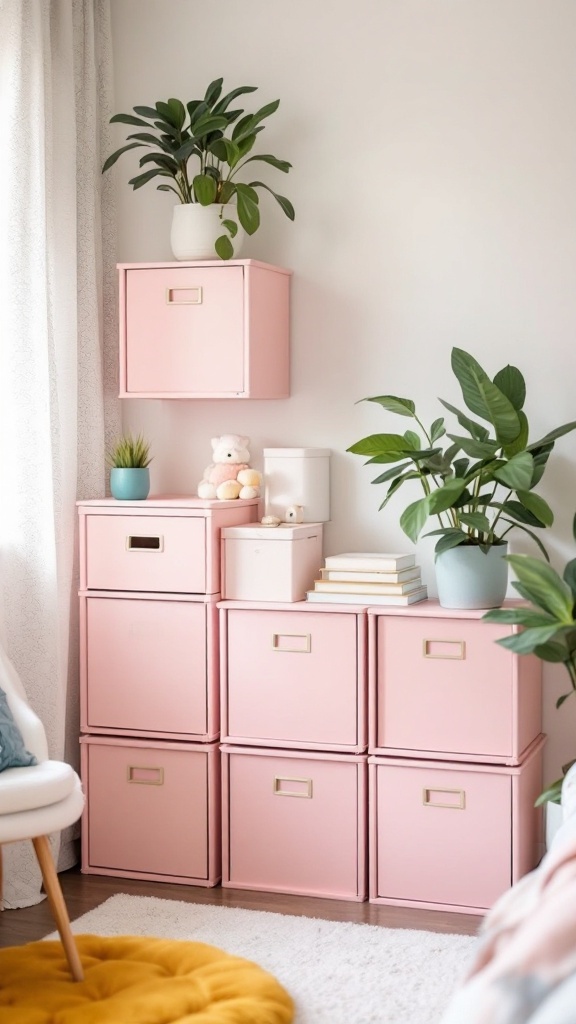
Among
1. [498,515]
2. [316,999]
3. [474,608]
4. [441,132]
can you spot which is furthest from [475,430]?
[316,999]

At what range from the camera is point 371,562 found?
3305 mm

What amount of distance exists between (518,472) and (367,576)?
1.88ft

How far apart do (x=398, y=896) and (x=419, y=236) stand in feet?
6.02

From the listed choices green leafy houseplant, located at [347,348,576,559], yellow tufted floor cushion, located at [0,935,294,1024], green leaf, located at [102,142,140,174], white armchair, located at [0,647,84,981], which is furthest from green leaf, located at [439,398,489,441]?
yellow tufted floor cushion, located at [0,935,294,1024]

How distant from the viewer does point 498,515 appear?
3205 millimetres

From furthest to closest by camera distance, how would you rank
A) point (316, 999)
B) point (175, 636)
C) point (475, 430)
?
point (175, 636) → point (475, 430) → point (316, 999)

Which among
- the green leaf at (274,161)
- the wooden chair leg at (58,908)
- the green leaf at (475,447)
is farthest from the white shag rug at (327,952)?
the green leaf at (274,161)

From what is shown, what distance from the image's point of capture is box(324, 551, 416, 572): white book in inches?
129

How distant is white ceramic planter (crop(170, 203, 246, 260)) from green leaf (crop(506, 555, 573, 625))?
1394 mm

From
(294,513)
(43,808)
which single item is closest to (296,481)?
(294,513)

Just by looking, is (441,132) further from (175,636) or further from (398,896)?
(398,896)

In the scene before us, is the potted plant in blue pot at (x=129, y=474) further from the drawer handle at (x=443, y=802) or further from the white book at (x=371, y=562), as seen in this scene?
the drawer handle at (x=443, y=802)

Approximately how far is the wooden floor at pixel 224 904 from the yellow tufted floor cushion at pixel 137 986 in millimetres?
255

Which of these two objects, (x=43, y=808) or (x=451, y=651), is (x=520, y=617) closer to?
(x=451, y=651)
